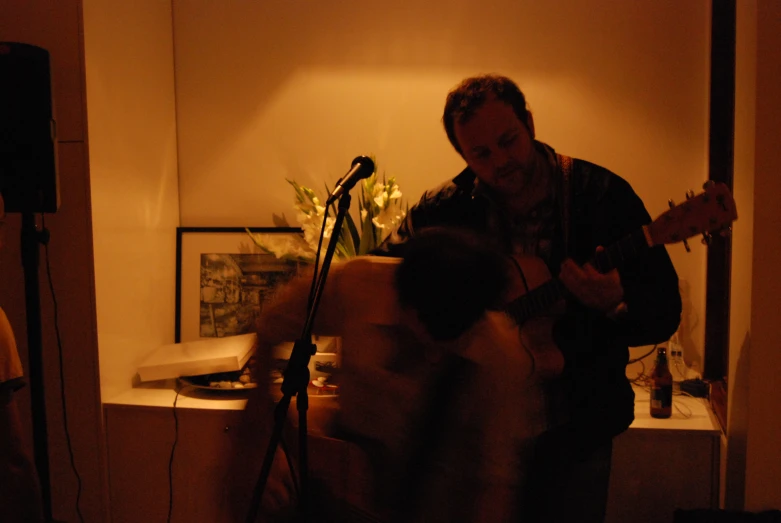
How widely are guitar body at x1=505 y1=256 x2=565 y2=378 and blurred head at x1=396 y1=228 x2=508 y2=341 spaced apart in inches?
7.3

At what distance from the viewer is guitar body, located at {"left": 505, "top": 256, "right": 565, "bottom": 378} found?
1.25 m

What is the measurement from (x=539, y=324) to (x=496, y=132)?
0.43 meters

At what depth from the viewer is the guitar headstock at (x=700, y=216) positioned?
1.24 m

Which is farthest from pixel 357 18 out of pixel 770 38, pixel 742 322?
pixel 742 322

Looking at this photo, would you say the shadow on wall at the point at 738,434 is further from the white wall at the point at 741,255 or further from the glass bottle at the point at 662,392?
the glass bottle at the point at 662,392

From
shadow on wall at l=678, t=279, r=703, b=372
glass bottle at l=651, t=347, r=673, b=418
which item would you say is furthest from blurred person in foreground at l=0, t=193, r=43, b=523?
shadow on wall at l=678, t=279, r=703, b=372

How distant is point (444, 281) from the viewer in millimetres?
1026

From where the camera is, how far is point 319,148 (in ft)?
8.54

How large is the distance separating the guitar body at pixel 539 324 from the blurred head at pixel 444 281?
19cm

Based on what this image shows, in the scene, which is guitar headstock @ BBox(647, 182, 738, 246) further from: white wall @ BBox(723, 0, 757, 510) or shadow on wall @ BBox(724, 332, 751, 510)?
shadow on wall @ BBox(724, 332, 751, 510)

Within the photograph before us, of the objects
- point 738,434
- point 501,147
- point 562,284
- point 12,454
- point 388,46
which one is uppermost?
point 388,46

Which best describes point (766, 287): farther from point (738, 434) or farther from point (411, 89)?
point (411, 89)

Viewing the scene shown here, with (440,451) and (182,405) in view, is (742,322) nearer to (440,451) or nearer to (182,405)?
(440,451)

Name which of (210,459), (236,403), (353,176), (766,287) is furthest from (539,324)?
(210,459)
